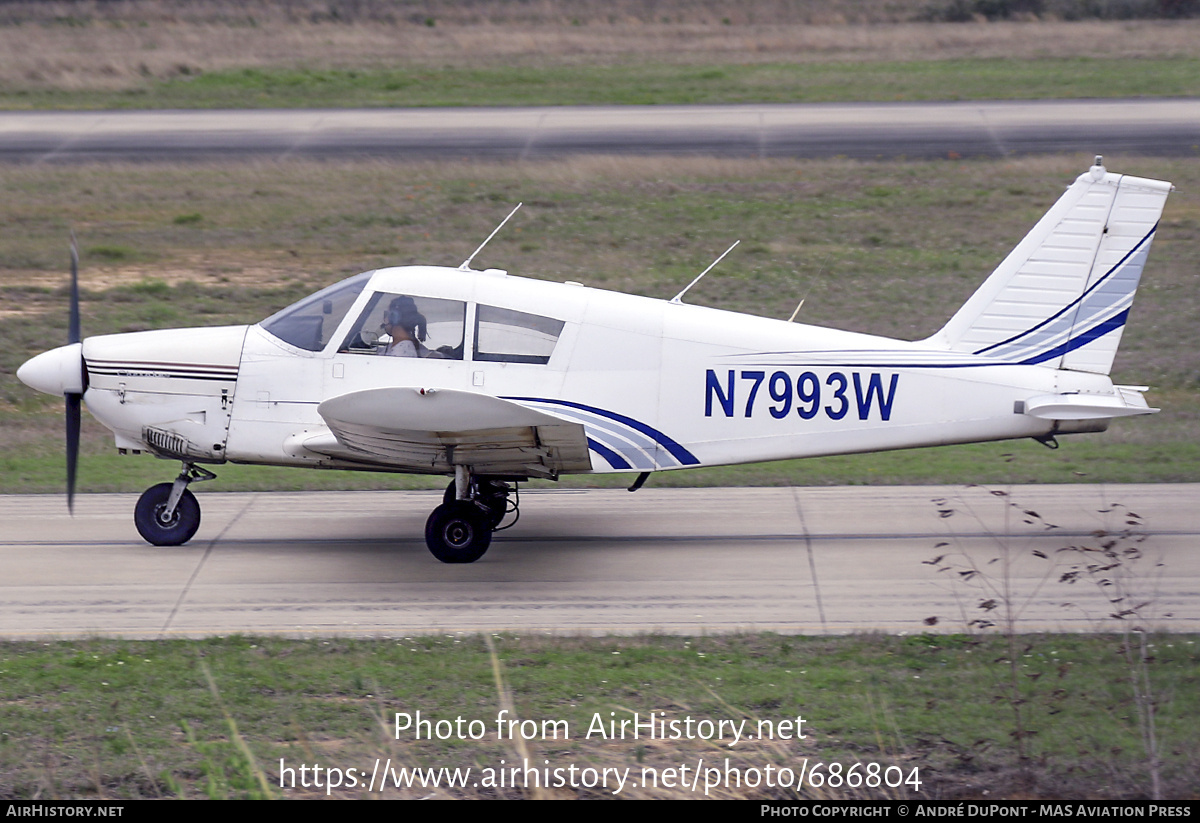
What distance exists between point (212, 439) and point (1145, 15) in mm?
48998

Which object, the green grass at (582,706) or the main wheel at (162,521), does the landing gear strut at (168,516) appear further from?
the green grass at (582,706)

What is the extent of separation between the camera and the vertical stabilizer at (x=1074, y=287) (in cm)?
1120

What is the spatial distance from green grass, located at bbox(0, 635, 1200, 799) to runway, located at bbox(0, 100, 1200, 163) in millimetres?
21135

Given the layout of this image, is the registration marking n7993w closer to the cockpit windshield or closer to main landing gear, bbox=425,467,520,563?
main landing gear, bbox=425,467,520,563

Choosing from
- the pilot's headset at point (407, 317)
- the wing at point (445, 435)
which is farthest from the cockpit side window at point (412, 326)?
the wing at point (445, 435)

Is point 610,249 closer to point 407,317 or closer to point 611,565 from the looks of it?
point 407,317

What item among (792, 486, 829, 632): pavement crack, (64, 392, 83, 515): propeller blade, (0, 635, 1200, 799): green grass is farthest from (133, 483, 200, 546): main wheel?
(792, 486, 829, 632): pavement crack

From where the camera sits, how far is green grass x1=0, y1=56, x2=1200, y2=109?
35.9 meters

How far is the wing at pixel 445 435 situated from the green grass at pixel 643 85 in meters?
25.6

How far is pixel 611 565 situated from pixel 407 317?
2661 mm

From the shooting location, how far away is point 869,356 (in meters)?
11.1

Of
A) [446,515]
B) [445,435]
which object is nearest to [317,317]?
[445,435]
